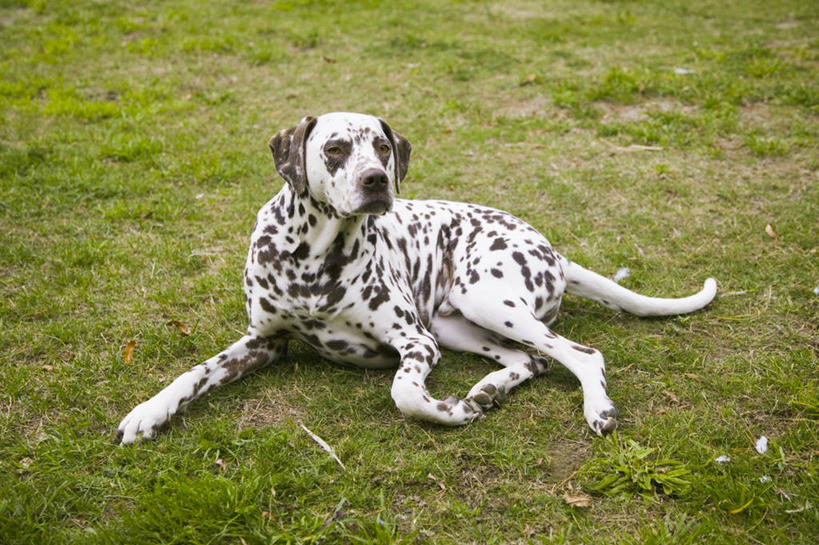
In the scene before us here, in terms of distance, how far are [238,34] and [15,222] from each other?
235 inches

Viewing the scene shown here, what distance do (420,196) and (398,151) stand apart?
2.34 meters

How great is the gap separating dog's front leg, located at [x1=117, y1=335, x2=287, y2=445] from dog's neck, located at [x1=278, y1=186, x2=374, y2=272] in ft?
2.00

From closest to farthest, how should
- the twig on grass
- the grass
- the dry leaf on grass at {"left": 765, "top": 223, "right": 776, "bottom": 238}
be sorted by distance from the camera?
1. the grass
2. the twig on grass
3. the dry leaf on grass at {"left": 765, "top": 223, "right": 776, "bottom": 238}

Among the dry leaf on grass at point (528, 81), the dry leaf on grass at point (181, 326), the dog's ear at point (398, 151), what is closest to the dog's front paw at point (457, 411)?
the dog's ear at point (398, 151)

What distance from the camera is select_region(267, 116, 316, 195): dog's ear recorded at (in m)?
3.21

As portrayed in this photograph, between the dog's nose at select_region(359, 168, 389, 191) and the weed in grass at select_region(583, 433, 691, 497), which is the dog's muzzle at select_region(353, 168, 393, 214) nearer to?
the dog's nose at select_region(359, 168, 389, 191)

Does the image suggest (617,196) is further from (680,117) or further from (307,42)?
(307,42)

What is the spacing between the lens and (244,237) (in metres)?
5.15

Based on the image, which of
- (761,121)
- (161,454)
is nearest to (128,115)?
(161,454)

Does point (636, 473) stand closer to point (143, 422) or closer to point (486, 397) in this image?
point (486, 397)

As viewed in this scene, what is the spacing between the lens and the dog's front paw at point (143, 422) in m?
3.01

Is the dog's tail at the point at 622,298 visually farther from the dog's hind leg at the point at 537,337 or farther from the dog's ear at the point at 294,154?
the dog's ear at the point at 294,154

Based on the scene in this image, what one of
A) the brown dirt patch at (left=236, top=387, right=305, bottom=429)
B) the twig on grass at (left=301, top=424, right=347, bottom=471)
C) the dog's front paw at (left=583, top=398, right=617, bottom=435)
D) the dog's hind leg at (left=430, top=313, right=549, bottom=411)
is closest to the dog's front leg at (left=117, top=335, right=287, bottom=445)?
the brown dirt patch at (left=236, top=387, right=305, bottom=429)

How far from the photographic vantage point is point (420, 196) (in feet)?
19.3
